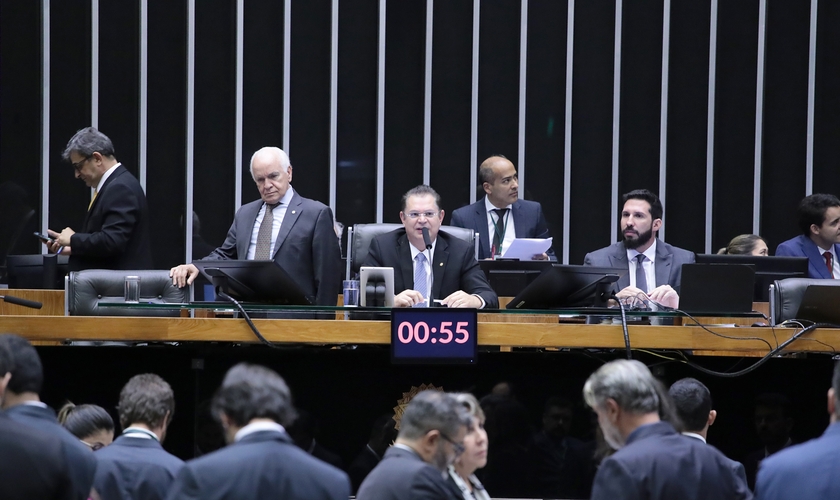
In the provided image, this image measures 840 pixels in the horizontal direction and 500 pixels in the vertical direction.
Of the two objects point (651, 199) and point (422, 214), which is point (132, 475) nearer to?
point (422, 214)

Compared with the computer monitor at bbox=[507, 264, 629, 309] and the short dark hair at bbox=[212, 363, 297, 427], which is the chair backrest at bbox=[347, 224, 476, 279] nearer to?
the computer monitor at bbox=[507, 264, 629, 309]

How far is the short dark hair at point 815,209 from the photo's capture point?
6.39 m

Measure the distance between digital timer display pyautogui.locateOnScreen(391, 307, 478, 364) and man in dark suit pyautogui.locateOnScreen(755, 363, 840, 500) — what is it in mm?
1382

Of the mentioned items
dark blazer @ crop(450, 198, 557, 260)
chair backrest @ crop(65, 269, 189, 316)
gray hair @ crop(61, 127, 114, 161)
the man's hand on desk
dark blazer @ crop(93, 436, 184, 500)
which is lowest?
dark blazer @ crop(93, 436, 184, 500)

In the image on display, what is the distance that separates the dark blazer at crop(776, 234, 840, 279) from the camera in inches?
249

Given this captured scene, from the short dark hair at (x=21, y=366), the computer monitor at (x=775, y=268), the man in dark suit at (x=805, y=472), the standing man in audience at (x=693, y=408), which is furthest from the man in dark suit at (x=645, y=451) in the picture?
the computer monitor at (x=775, y=268)

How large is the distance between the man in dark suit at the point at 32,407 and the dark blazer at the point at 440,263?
2.63m

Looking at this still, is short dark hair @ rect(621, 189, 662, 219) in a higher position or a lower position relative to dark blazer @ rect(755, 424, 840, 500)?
higher

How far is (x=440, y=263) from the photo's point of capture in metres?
5.09

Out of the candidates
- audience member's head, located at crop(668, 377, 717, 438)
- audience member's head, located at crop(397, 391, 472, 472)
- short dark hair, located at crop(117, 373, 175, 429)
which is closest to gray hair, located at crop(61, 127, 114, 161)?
short dark hair, located at crop(117, 373, 175, 429)

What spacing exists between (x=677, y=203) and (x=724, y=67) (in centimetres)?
114

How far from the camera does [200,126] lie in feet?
27.4

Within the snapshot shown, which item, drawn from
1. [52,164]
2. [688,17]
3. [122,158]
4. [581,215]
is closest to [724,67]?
[688,17]

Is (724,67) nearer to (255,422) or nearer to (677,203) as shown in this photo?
(677,203)
